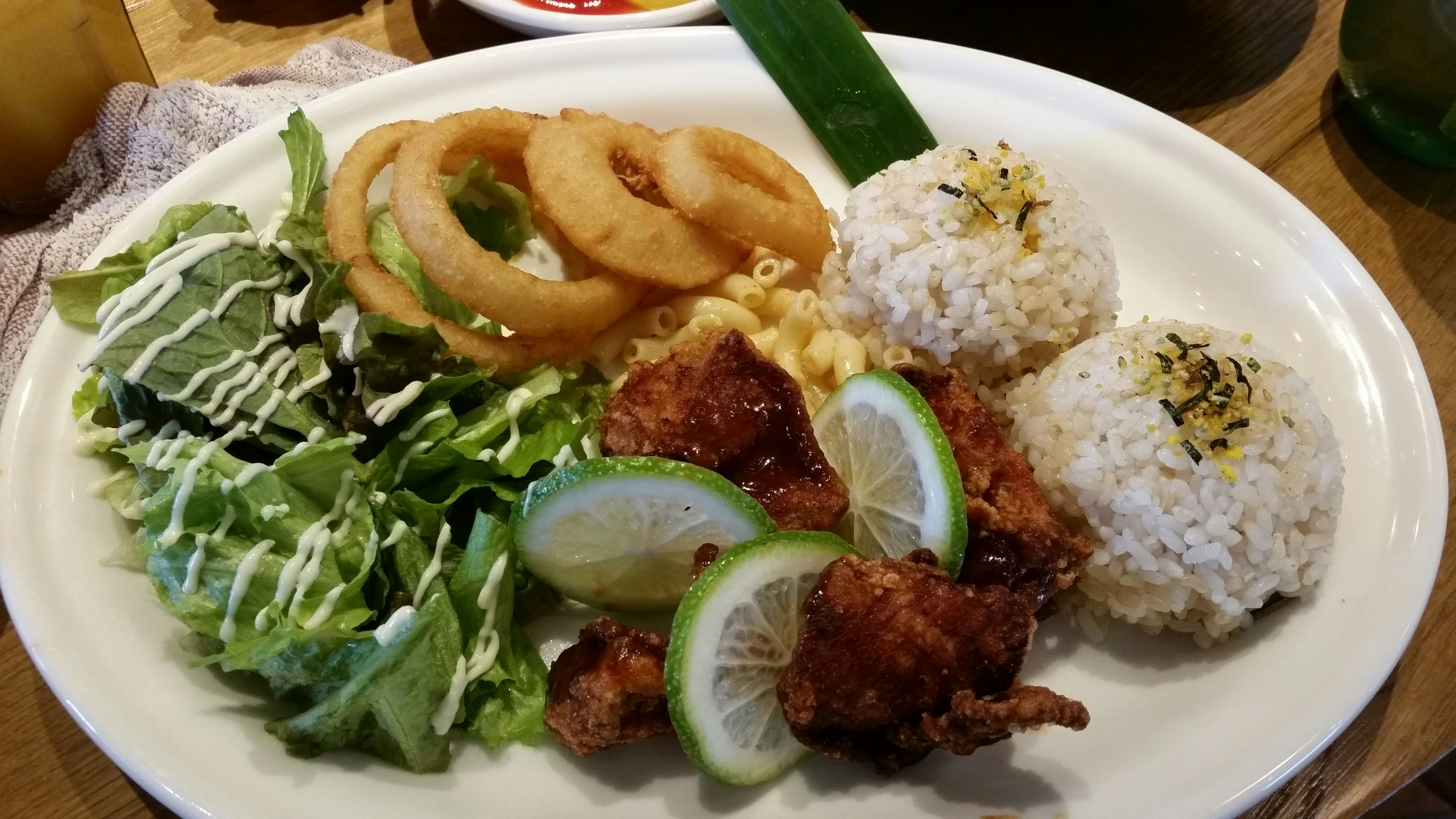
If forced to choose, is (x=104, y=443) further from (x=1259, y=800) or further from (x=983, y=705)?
(x=1259, y=800)

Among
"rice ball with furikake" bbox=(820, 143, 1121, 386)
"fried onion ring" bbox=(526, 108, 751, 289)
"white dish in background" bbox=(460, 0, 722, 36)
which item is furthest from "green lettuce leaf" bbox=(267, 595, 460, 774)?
"white dish in background" bbox=(460, 0, 722, 36)

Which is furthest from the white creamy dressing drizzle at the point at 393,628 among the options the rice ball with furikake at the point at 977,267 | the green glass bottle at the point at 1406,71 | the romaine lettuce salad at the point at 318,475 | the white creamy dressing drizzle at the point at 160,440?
the green glass bottle at the point at 1406,71

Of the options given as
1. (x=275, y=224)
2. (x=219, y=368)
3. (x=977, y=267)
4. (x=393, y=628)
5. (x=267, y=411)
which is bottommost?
(x=977, y=267)

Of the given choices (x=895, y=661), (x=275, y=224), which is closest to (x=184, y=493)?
(x=275, y=224)

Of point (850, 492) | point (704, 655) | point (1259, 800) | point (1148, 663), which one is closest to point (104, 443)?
Answer: point (704, 655)

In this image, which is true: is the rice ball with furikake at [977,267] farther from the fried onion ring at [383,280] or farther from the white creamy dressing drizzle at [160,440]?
the white creamy dressing drizzle at [160,440]

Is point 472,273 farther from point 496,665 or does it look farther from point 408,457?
point 496,665
